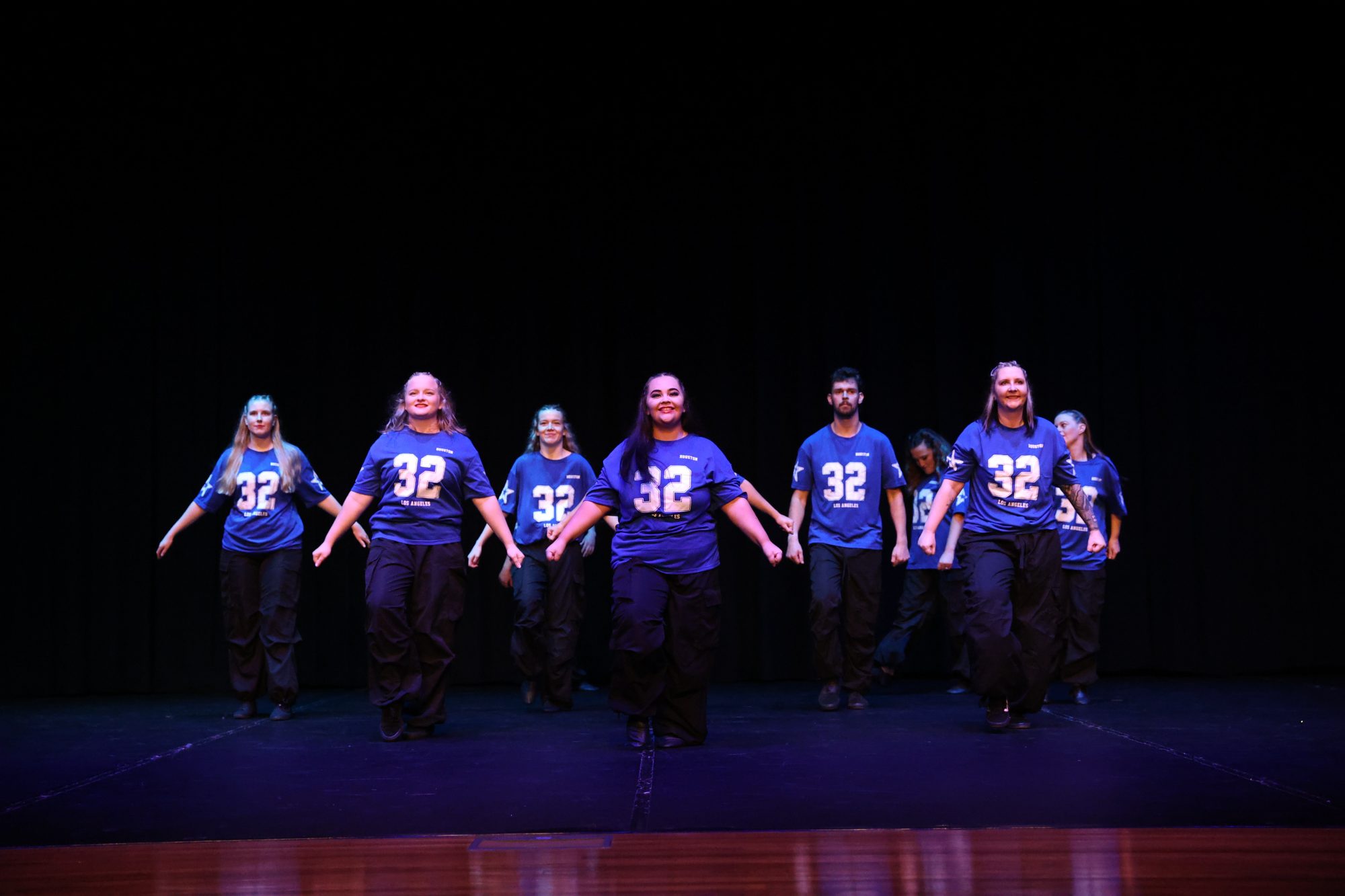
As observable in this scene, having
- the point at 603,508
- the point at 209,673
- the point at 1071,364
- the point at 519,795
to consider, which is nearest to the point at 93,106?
the point at 209,673

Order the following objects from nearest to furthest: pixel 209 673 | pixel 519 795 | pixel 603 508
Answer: pixel 519 795, pixel 603 508, pixel 209 673

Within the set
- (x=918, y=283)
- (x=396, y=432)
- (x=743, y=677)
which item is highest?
(x=918, y=283)

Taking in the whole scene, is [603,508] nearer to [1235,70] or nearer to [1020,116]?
[1020,116]

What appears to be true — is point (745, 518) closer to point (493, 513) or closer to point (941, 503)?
point (941, 503)

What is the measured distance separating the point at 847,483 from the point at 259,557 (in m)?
3.30

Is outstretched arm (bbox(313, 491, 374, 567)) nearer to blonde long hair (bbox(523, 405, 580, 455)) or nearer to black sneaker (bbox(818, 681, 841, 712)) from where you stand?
blonde long hair (bbox(523, 405, 580, 455))

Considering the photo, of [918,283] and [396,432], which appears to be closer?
[396,432]

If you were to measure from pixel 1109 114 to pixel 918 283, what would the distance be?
1885 millimetres

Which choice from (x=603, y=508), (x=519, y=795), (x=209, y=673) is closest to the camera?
(x=519, y=795)

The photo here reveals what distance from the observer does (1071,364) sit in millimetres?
8148

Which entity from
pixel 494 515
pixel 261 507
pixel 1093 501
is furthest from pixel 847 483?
pixel 261 507

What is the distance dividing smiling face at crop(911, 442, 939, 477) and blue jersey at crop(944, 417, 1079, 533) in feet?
6.61

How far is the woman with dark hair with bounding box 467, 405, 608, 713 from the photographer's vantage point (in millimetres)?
6457

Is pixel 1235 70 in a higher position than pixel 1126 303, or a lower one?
higher
